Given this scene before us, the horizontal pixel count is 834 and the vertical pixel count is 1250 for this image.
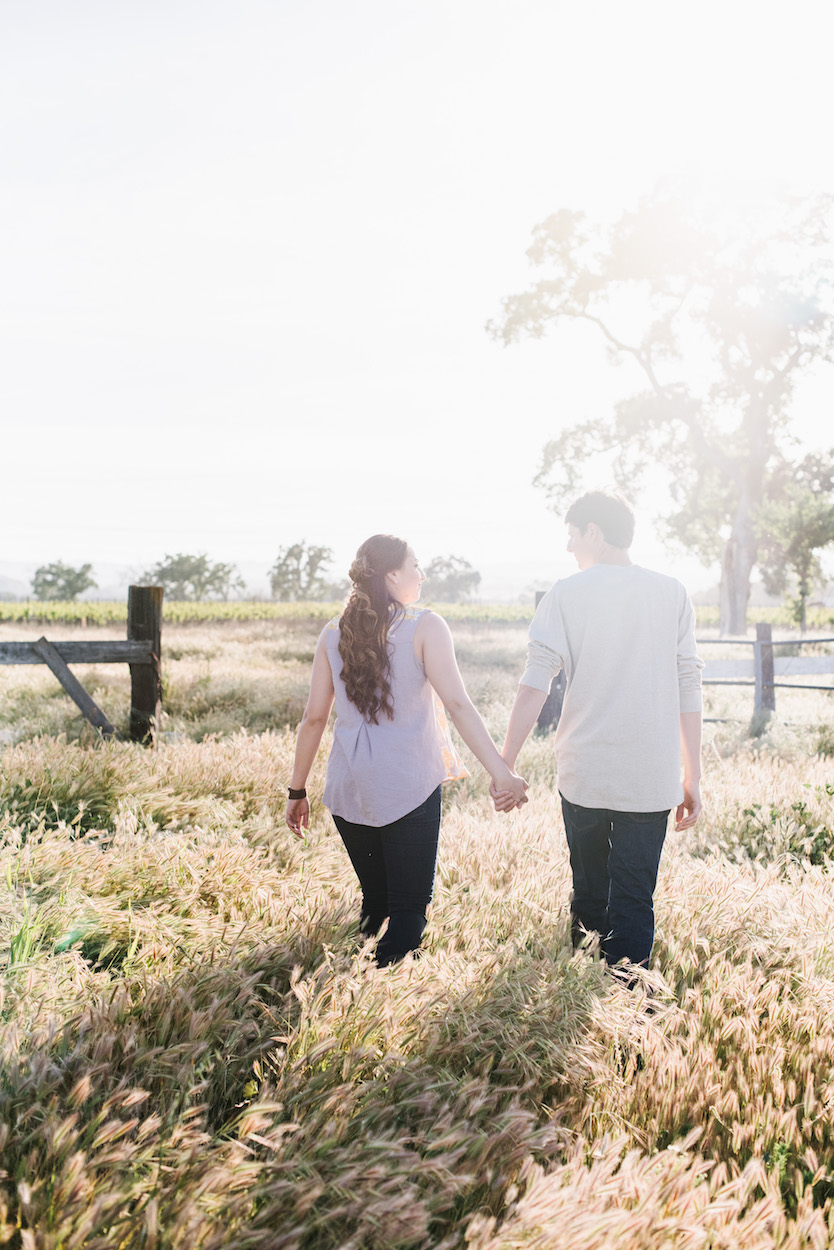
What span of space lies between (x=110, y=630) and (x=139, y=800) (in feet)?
96.0

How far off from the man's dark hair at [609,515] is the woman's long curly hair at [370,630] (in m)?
0.80

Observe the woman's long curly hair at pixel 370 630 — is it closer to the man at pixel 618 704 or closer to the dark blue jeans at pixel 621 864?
the man at pixel 618 704

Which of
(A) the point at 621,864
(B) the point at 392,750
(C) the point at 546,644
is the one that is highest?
(C) the point at 546,644

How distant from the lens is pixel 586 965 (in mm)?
3072

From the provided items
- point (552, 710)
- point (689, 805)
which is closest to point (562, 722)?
point (689, 805)

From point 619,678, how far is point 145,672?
6414 mm

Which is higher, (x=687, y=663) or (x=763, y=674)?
(x=687, y=663)

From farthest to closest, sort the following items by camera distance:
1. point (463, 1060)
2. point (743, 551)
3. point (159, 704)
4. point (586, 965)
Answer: point (743, 551) → point (159, 704) → point (586, 965) → point (463, 1060)

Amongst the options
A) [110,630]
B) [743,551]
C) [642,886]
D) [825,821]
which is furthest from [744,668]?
[110,630]

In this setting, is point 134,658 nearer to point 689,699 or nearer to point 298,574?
point 689,699

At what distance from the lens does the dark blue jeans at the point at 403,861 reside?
121 inches

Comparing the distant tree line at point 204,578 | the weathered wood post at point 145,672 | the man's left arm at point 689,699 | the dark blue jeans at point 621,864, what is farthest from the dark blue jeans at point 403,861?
the distant tree line at point 204,578

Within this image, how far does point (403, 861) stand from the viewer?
3084 mm

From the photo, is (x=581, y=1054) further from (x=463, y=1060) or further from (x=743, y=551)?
(x=743, y=551)
